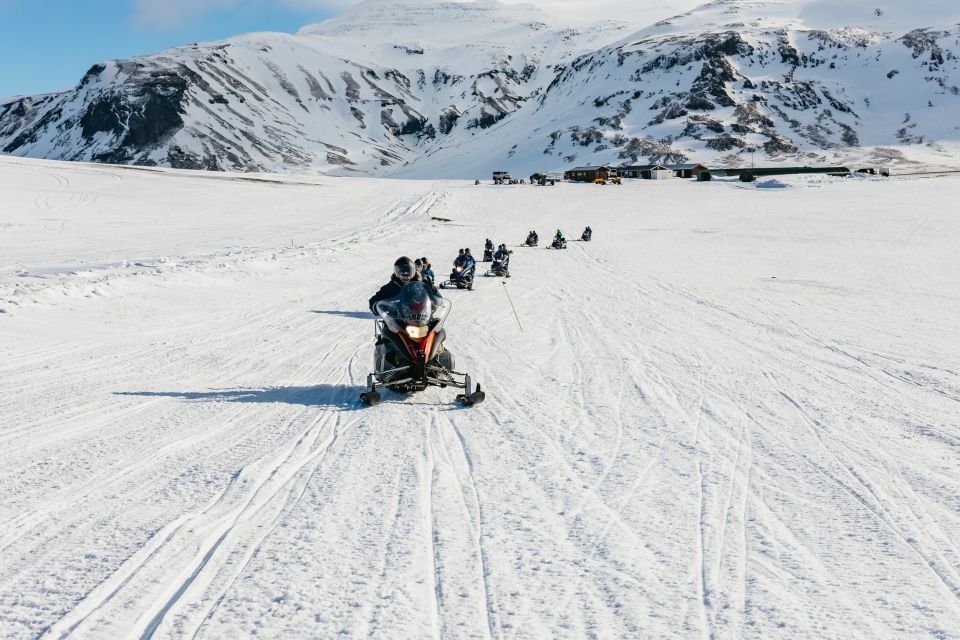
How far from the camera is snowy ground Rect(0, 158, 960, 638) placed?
420 centimetres

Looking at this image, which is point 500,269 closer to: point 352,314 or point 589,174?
point 352,314

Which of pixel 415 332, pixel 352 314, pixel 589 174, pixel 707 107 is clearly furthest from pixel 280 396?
pixel 707 107

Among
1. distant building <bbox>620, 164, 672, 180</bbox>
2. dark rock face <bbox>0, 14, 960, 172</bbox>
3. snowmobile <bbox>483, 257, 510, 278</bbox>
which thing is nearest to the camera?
snowmobile <bbox>483, 257, 510, 278</bbox>

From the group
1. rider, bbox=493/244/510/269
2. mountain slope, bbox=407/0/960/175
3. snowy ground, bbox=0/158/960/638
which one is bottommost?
snowy ground, bbox=0/158/960/638

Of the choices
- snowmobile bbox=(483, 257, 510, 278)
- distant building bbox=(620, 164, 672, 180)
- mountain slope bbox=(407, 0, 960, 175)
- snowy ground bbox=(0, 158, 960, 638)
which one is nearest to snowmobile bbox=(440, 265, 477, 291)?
snowy ground bbox=(0, 158, 960, 638)

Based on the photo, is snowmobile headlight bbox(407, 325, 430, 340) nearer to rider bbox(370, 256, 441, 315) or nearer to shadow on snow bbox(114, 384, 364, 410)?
rider bbox(370, 256, 441, 315)

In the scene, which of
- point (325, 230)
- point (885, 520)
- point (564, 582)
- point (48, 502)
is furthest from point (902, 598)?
point (325, 230)

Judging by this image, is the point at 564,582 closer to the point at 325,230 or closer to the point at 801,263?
the point at 801,263

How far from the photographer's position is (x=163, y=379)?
33.0 ft

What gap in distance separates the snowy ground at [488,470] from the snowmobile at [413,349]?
33 centimetres

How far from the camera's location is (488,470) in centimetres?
650

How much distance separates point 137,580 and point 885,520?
5.24m

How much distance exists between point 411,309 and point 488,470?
2.96 m

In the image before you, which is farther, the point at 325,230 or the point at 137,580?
the point at 325,230
